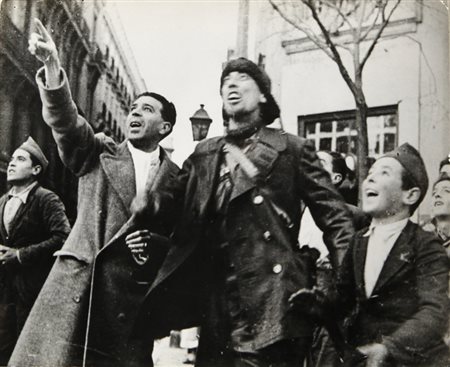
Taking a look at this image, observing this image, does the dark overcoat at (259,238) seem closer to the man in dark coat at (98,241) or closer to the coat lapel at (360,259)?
the coat lapel at (360,259)

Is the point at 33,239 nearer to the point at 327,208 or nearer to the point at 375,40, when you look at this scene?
the point at 327,208

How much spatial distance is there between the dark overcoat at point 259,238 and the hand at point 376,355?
466 mm

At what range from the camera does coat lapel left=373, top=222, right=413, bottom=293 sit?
5.49 metres

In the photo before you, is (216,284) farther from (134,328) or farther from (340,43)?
(340,43)

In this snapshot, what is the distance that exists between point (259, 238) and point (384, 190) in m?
1.02

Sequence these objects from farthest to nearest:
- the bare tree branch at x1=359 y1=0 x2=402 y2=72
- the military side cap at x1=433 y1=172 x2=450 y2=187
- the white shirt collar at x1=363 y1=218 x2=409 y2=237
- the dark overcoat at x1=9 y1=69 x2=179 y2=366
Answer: the bare tree branch at x1=359 y1=0 x2=402 y2=72
the military side cap at x1=433 y1=172 x2=450 y2=187
the dark overcoat at x1=9 y1=69 x2=179 y2=366
the white shirt collar at x1=363 y1=218 x2=409 y2=237

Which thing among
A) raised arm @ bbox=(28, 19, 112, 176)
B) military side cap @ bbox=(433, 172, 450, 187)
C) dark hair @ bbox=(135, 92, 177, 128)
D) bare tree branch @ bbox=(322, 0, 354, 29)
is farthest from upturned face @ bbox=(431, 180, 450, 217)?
raised arm @ bbox=(28, 19, 112, 176)

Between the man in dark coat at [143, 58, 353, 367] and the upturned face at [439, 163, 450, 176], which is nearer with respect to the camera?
the man in dark coat at [143, 58, 353, 367]

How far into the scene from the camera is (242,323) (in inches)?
218

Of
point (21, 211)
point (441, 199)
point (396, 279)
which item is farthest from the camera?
point (21, 211)

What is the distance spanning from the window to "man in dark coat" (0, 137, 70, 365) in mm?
2107

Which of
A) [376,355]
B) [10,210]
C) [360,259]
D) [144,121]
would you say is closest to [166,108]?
[144,121]

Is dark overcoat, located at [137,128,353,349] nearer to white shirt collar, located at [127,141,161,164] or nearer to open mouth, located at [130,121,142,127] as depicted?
white shirt collar, located at [127,141,161,164]

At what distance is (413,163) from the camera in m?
5.78
